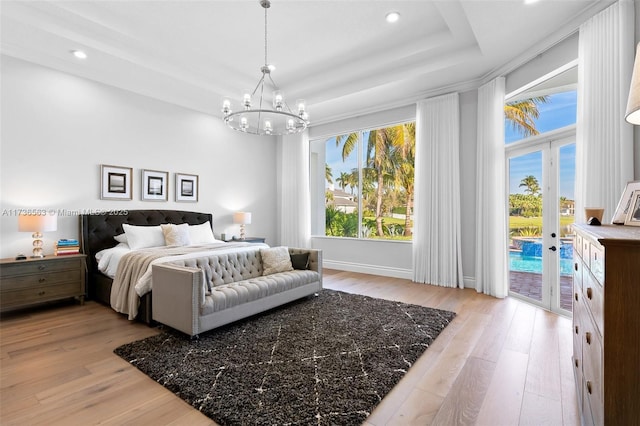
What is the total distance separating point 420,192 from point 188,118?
4.28 metres

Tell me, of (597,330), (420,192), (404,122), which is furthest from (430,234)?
(597,330)

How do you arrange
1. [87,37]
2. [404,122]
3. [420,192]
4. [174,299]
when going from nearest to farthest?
1. [174,299]
2. [87,37]
3. [420,192]
4. [404,122]

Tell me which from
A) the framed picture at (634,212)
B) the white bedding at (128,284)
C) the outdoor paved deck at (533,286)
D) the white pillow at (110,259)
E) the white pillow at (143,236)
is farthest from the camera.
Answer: the white pillow at (143,236)

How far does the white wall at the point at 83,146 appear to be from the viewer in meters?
3.78

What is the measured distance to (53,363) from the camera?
2447 mm

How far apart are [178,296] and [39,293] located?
6.90 feet

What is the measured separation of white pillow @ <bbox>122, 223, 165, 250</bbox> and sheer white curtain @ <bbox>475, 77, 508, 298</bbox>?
4.71 metres

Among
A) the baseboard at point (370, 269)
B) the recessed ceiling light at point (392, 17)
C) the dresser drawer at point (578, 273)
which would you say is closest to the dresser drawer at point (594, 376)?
the dresser drawer at point (578, 273)

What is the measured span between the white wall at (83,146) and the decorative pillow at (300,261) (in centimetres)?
249

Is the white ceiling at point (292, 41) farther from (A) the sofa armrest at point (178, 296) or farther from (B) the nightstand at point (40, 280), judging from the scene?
(A) the sofa armrest at point (178, 296)

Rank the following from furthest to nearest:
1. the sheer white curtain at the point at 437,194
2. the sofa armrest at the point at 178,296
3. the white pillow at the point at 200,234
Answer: the white pillow at the point at 200,234 < the sheer white curtain at the point at 437,194 < the sofa armrest at the point at 178,296

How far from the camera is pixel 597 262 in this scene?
4.15 feet

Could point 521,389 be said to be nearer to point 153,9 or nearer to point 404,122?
point 404,122

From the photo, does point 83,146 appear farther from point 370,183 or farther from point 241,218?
point 370,183
